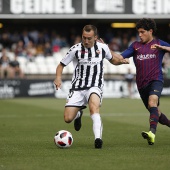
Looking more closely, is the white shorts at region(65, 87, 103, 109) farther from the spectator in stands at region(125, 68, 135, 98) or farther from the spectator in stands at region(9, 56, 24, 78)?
the spectator in stands at region(9, 56, 24, 78)

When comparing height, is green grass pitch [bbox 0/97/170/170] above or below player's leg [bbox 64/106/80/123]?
below

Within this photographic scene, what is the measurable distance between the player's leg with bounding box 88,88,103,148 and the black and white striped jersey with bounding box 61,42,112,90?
198 millimetres

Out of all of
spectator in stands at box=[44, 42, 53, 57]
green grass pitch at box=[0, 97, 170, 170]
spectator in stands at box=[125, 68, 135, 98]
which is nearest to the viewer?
green grass pitch at box=[0, 97, 170, 170]

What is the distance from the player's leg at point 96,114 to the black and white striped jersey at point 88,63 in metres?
0.20

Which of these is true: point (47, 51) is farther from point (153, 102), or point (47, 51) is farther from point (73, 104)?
point (153, 102)

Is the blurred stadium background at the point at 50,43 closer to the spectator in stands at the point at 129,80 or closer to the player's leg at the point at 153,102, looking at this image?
the spectator in stands at the point at 129,80

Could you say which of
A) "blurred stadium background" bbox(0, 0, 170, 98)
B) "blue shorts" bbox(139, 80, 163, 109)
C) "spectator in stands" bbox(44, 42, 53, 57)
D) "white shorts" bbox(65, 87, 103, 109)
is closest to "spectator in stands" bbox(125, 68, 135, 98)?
"blurred stadium background" bbox(0, 0, 170, 98)

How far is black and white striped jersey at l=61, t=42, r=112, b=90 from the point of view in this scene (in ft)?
34.3

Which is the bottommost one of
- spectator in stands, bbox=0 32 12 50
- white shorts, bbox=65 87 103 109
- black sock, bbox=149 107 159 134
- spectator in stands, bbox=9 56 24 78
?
spectator in stands, bbox=9 56 24 78

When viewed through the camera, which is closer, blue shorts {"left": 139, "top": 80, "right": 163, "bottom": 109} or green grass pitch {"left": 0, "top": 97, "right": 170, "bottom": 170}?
green grass pitch {"left": 0, "top": 97, "right": 170, "bottom": 170}

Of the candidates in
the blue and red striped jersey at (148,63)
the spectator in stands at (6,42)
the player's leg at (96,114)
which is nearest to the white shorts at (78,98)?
the player's leg at (96,114)

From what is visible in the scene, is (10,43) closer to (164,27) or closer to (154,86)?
(164,27)

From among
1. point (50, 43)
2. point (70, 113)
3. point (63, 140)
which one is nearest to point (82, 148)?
point (63, 140)

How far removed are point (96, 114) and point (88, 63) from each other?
0.97m
